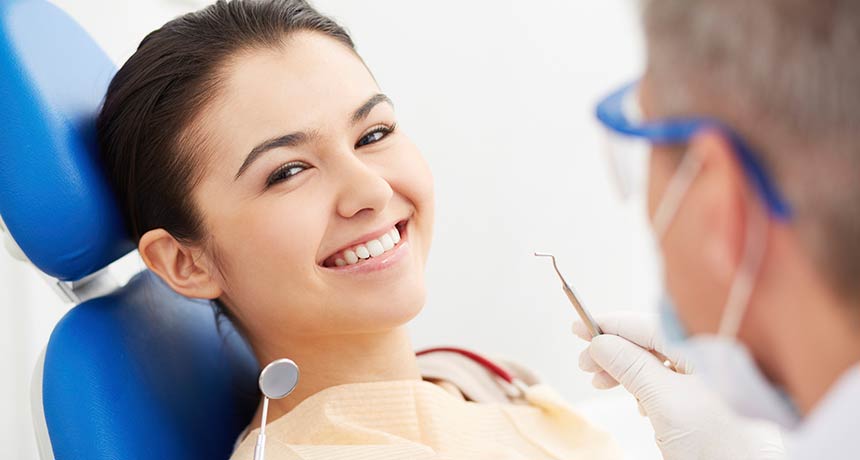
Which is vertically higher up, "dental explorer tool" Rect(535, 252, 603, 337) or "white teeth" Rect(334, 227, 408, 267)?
"white teeth" Rect(334, 227, 408, 267)

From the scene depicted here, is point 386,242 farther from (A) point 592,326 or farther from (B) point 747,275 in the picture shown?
(B) point 747,275

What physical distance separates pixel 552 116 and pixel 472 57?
309 millimetres

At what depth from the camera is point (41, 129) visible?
4.68ft

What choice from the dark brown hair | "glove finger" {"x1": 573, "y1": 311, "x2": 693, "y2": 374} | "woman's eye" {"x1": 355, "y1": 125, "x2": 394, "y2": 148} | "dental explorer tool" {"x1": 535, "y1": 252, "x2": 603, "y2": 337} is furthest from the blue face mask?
the dark brown hair

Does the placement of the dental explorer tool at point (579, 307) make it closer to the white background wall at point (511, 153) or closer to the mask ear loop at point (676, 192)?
the mask ear loop at point (676, 192)

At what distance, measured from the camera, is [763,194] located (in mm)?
713

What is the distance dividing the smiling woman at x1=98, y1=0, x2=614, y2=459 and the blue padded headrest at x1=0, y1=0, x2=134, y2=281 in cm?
6

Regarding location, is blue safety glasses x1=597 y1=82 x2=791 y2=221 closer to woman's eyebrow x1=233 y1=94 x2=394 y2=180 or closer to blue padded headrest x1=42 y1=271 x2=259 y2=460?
woman's eyebrow x1=233 y1=94 x2=394 y2=180

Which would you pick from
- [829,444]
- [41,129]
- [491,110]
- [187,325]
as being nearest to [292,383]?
[187,325]

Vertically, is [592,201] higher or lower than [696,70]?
lower

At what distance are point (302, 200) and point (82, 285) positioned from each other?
1.50ft

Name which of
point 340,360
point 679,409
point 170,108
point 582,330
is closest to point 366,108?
point 170,108

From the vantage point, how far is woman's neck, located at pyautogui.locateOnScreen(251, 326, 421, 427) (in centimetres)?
159

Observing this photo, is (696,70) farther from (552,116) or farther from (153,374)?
(552,116)
